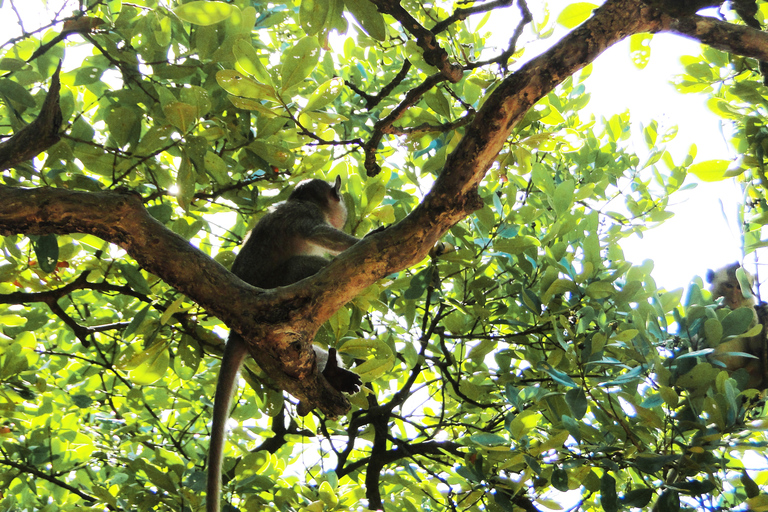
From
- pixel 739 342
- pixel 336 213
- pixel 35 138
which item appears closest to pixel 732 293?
pixel 739 342

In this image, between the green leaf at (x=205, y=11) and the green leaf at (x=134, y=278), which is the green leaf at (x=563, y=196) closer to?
the green leaf at (x=205, y=11)

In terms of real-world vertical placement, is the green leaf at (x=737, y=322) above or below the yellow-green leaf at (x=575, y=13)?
below

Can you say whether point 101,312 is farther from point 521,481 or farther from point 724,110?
point 724,110

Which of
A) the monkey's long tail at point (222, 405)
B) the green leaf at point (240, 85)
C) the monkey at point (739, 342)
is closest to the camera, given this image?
the green leaf at point (240, 85)

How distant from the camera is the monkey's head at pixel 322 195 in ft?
12.7

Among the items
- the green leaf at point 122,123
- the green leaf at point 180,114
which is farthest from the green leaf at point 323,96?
the green leaf at point 122,123

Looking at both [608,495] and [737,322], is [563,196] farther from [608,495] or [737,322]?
[608,495]

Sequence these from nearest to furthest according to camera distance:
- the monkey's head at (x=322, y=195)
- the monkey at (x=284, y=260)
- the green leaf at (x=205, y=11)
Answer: the green leaf at (x=205, y=11) < the monkey at (x=284, y=260) < the monkey's head at (x=322, y=195)

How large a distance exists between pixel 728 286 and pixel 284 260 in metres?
3.10

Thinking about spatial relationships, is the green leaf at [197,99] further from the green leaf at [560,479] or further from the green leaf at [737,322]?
the green leaf at [737,322]

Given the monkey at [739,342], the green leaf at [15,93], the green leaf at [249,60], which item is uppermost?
the green leaf at [15,93]

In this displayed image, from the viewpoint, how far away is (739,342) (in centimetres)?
339

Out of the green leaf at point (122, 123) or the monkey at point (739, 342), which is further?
the monkey at point (739, 342)

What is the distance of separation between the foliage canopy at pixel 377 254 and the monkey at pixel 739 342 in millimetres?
419
